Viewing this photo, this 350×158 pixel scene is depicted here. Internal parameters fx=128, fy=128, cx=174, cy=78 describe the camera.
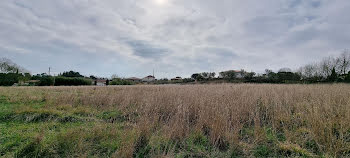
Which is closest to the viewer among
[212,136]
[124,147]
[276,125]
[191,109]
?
[124,147]

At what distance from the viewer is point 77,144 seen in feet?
7.55

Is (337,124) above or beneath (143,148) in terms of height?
above

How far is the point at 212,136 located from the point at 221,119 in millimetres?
477

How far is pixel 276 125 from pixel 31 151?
16.6ft

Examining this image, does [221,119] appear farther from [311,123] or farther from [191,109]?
[311,123]

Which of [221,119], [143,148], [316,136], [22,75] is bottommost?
[143,148]

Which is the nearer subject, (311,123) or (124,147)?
(124,147)

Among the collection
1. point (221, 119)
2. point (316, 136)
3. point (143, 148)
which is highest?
point (221, 119)

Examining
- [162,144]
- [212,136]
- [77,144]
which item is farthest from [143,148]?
[212,136]

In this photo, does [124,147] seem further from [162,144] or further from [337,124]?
[337,124]

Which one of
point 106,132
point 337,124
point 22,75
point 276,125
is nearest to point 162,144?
point 106,132

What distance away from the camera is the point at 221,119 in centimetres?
288

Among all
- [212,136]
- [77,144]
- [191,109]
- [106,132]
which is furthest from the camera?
[191,109]

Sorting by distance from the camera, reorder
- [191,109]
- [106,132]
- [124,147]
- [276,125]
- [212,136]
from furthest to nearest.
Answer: [191,109], [276,125], [106,132], [212,136], [124,147]
